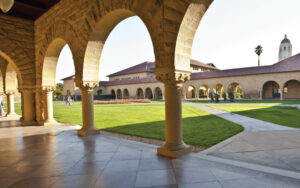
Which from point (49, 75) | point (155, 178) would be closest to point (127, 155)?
point (155, 178)

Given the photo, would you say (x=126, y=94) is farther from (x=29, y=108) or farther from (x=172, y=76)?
(x=172, y=76)

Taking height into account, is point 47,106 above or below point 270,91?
below

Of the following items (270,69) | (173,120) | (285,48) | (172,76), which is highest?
(285,48)

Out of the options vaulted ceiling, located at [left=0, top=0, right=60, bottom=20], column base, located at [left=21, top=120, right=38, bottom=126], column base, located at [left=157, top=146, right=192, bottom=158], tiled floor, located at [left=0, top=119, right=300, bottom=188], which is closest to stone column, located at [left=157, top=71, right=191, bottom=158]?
column base, located at [left=157, top=146, right=192, bottom=158]

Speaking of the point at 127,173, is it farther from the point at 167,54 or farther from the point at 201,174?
the point at 167,54

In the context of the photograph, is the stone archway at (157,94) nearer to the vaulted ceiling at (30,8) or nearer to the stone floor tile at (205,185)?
the vaulted ceiling at (30,8)

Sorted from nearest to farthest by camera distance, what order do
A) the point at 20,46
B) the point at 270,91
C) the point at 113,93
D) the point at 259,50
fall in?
the point at 20,46 < the point at 270,91 < the point at 113,93 < the point at 259,50

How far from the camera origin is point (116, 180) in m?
2.89

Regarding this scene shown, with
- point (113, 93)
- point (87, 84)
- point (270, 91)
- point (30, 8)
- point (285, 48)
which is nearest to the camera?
point (87, 84)

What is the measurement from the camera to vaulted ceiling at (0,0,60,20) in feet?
22.3

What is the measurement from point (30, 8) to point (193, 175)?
869 cm

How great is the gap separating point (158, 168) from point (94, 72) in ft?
13.8

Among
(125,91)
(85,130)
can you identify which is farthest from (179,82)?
(125,91)

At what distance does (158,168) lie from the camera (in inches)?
131
